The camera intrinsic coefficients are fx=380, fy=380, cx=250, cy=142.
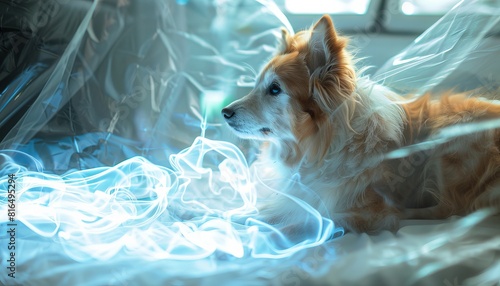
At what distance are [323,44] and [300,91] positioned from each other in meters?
0.17

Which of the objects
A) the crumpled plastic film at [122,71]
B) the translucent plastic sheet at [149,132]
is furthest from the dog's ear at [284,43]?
the crumpled plastic film at [122,71]

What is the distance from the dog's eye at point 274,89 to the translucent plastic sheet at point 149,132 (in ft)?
0.92

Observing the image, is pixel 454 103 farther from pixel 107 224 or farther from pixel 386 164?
pixel 107 224

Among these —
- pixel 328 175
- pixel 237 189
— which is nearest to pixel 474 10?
pixel 328 175

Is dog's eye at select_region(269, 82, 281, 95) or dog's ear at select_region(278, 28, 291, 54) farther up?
dog's ear at select_region(278, 28, 291, 54)

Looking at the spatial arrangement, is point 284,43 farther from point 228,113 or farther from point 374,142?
point 374,142

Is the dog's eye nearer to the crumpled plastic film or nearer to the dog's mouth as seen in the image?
the dog's mouth

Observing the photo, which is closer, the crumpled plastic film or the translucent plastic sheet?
the translucent plastic sheet

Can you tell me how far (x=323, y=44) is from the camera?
50.6 inches

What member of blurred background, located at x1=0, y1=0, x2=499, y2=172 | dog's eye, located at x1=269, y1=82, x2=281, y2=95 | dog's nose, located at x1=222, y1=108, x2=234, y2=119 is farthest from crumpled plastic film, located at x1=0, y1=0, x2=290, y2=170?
dog's eye, located at x1=269, y1=82, x2=281, y2=95

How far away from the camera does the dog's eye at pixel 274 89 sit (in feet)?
4.54

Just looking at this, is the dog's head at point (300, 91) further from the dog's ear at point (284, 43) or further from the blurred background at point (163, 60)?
the blurred background at point (163, 60)

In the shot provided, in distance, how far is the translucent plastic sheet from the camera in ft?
3.44

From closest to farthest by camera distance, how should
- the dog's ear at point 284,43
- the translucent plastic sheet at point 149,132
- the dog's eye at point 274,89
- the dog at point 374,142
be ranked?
1. the translucent plastic sheet at point 149,132
2. the dog at point 374,142
3. the dog's eye at point 274,89
4. the dog's ear at point 284,43
